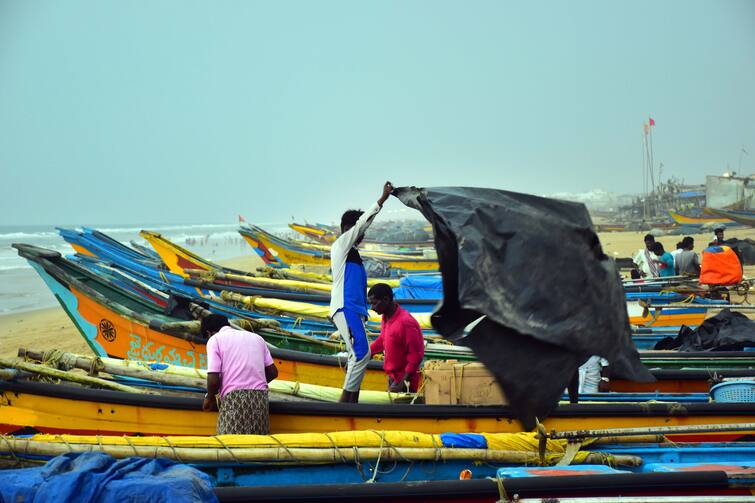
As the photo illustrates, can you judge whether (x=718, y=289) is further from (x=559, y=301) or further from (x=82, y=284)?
(x=82, y=284)

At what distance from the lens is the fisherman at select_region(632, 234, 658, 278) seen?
13.3 meters

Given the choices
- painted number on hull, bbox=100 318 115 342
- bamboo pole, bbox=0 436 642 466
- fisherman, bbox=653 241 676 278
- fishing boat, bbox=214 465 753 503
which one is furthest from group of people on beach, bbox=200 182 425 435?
fisherman, bbox=653 241 676 278

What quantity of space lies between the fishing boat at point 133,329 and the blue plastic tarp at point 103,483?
13.1 feet

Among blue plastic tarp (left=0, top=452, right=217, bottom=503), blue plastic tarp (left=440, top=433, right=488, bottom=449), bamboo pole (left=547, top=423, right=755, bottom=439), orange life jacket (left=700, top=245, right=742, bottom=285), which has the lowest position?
orange life jacket (left=700, top=245, right=742, bottom=285)

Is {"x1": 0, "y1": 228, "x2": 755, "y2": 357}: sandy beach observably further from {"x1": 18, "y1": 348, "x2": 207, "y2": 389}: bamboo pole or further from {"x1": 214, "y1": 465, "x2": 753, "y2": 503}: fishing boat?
{"x1": 214, "y1": 465, "x2": 753, "y2": 503}: fishing boat

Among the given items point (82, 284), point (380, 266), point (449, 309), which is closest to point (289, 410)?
point (449, 309)

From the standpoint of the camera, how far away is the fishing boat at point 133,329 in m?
7.52

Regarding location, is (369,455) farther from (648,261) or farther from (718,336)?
(648,261)

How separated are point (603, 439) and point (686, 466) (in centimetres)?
69

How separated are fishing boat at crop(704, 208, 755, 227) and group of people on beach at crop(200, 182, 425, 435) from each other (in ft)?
122

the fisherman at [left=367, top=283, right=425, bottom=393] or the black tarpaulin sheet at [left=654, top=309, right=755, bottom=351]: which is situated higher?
the fisherman at [left=367, top=283, right=425, bottom=393]

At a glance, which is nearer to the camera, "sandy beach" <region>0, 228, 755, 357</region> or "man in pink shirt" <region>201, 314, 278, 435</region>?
"man in pink shirt" <region>201, 314, 278, 435</region>

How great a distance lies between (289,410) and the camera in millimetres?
5258

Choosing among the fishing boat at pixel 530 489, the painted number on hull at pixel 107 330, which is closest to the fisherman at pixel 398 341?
the fishing boat at pixel 530 489
